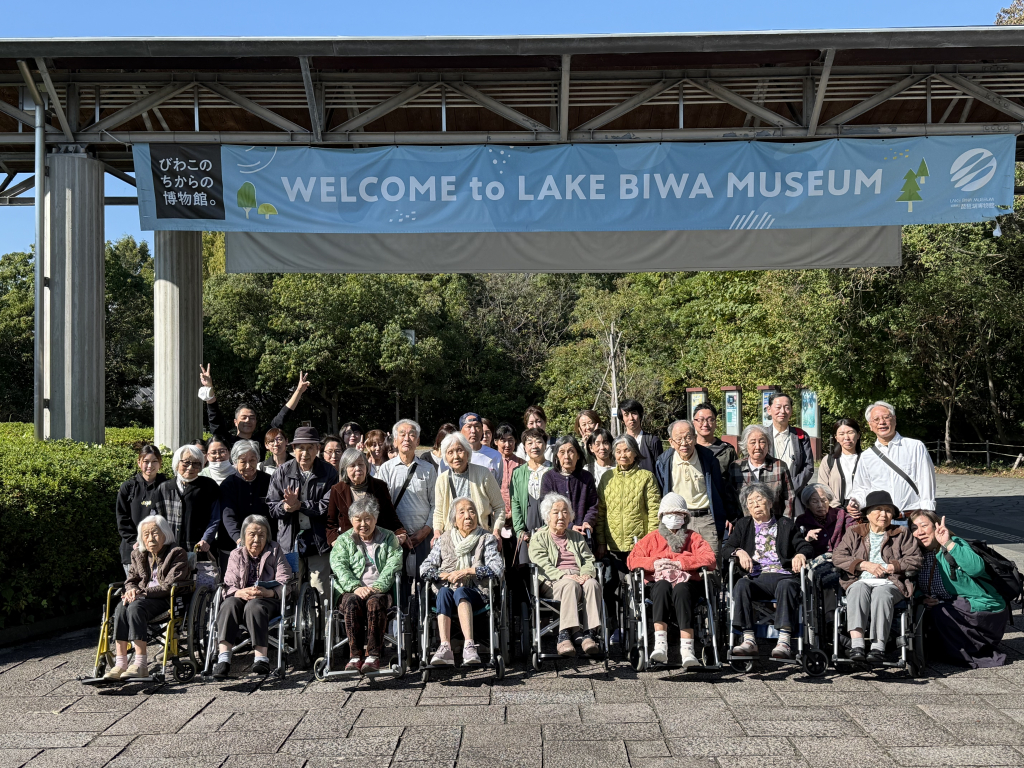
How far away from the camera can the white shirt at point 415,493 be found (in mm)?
6656

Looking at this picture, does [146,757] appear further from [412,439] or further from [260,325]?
[260,325]

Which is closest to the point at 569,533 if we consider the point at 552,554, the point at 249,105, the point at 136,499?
the point at 552,554

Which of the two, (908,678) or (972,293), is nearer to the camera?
(908,678)

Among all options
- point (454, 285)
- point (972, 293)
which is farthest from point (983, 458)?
point (454, 285)

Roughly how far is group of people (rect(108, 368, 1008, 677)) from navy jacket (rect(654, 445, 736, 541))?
1cm

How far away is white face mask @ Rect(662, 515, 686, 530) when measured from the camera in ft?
19.6

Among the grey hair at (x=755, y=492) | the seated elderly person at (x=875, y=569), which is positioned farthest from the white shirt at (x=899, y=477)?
the grey hair at (x=755, y=492)

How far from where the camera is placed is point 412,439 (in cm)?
669

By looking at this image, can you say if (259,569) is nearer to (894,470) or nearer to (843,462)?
(843,462)

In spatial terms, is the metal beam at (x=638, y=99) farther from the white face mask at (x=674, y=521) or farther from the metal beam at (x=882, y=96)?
the white face mask at (x=674, y=521)

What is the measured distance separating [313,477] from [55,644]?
86.5 inches

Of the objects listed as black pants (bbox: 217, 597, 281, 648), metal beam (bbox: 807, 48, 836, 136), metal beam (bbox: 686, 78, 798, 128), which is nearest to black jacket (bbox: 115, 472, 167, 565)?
black pants (bbox: 217, 597, 281, 648)

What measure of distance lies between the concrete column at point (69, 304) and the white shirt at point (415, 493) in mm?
3854

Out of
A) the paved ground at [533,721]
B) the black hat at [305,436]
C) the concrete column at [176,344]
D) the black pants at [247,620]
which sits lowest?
the paved ground at [533,721]
